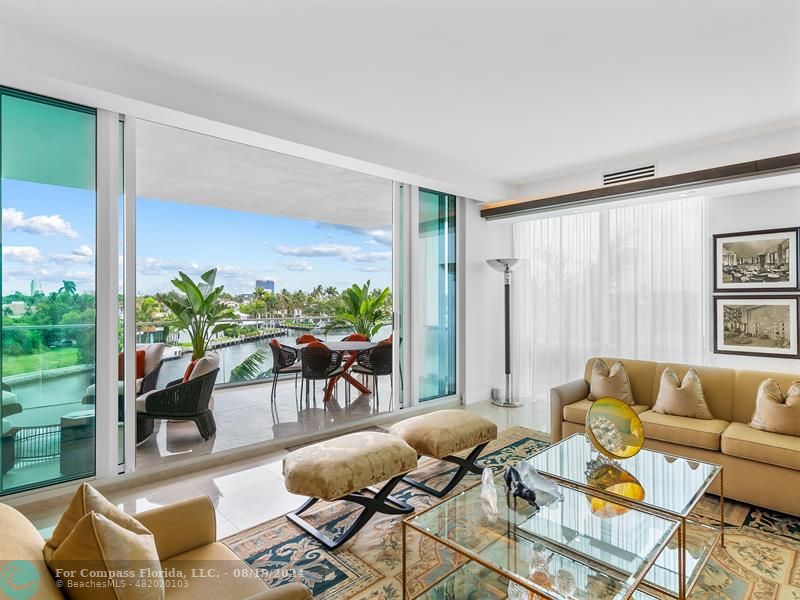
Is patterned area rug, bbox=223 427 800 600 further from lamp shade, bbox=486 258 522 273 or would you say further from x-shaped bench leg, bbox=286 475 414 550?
lamp shade, bbox=486 258 522 273

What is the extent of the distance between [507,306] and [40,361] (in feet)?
15.1

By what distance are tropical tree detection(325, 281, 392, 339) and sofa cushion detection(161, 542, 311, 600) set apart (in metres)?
4.83

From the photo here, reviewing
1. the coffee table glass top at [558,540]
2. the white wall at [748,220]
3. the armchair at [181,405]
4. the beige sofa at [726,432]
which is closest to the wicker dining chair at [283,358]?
the armchair at [181,405]

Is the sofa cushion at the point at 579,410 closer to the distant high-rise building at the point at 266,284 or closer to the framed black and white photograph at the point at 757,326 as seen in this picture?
the framed black and white photograph at the point at 757,326

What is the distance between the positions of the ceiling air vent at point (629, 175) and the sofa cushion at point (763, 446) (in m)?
2.44

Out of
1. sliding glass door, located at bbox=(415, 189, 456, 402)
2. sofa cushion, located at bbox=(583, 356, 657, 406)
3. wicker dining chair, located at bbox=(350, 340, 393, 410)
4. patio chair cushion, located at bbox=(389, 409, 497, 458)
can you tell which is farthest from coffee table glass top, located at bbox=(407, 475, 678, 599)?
wicker dining chair, located at bbox=(350, 340, 393, 410)

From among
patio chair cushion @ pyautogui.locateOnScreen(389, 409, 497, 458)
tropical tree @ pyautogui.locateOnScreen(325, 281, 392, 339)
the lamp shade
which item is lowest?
patio chair cushion @ pyautogui.locateOnScreen(389, 409, 497, 458)

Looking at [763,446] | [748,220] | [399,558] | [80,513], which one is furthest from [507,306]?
[80,513]

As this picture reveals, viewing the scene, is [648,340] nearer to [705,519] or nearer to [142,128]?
[705,519]

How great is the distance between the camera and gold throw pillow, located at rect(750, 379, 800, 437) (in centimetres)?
280

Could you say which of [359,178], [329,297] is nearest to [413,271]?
[359,178]

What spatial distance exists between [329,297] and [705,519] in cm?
505

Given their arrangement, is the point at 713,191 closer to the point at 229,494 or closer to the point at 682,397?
the point at 682,397

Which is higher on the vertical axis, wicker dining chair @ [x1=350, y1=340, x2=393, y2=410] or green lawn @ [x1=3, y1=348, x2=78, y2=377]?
green lawn @ [x1=3, y1=348, x2=78, y2=377]
